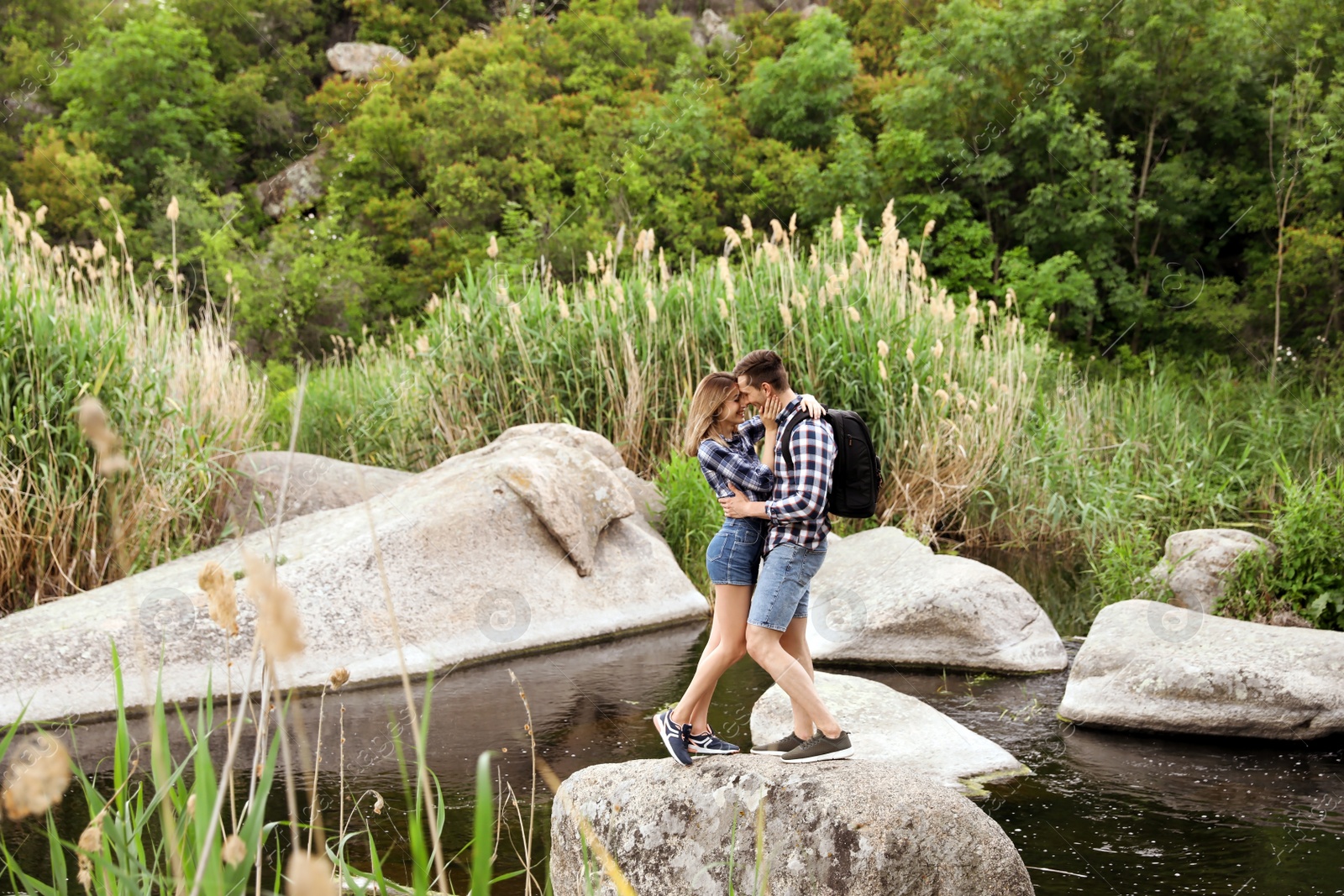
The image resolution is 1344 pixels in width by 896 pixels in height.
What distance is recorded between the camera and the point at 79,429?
624cm

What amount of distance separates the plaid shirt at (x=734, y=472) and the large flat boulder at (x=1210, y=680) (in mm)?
2471

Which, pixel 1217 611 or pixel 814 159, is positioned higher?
pixel 814 159

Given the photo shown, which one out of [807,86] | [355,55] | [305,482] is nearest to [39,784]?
[305,482]

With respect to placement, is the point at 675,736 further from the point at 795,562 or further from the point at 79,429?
the point at 79,429

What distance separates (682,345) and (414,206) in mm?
18229

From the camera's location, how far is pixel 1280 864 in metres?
3.60

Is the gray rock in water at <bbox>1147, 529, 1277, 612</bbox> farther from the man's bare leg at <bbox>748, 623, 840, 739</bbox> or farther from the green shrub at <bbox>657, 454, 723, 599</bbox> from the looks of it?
the man's bare leg at <bbox>748, 623, 840, 739</bbox>

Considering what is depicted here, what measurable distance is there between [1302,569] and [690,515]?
151 inches

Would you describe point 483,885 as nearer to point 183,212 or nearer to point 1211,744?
point 1211,744

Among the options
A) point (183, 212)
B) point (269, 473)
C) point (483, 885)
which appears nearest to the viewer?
point (483, 885)

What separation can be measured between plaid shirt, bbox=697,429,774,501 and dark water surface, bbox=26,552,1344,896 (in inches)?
34.6

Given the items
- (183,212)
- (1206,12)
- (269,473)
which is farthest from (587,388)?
(183,212)

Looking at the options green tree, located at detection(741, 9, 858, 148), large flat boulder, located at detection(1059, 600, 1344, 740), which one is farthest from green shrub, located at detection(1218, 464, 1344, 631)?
green tree, located at detection(741, 9, 858, 148)

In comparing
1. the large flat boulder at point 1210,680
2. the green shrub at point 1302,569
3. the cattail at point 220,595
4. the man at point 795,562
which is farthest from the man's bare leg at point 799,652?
the green shrub at point 1302,569
